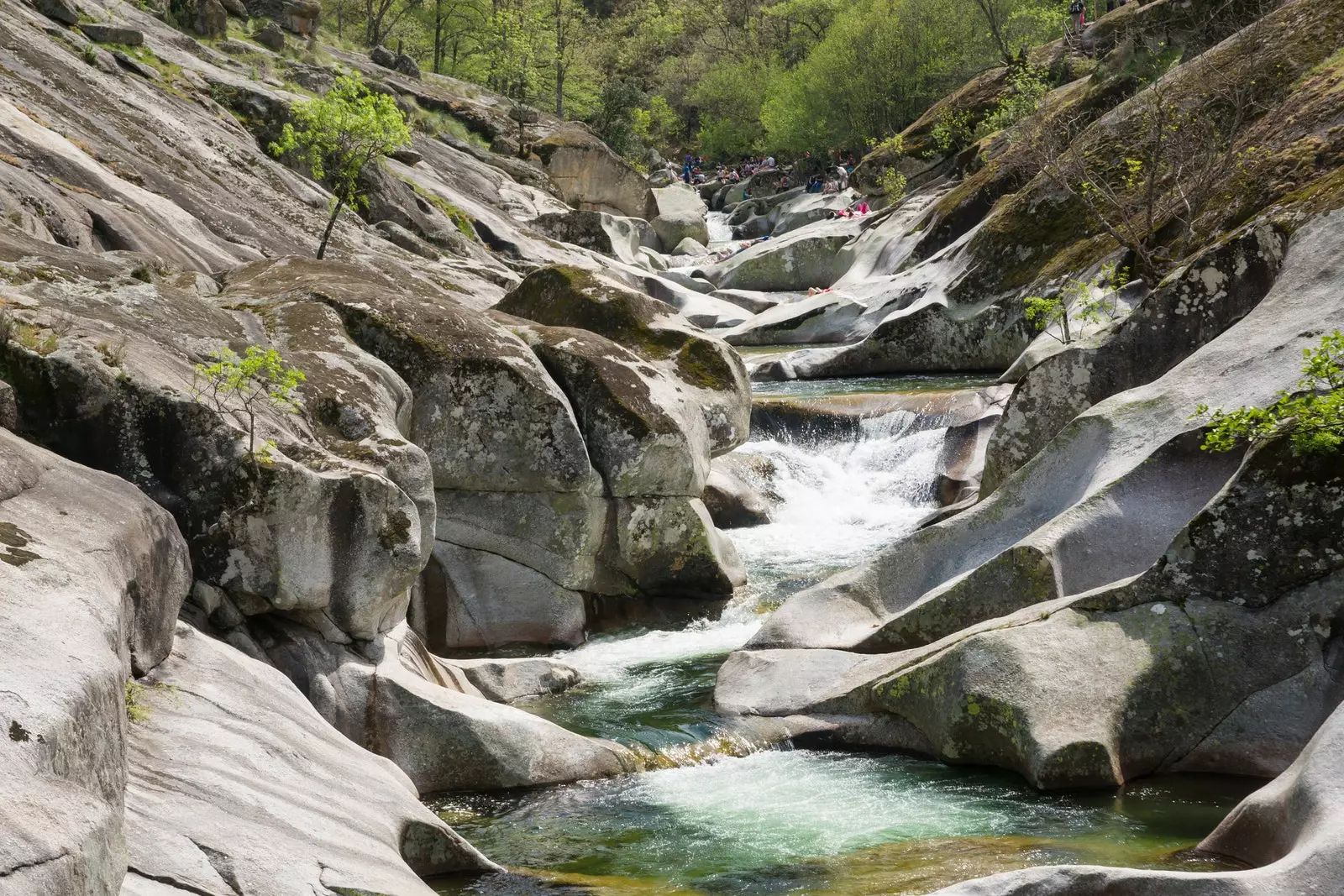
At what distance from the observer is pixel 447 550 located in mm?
14211

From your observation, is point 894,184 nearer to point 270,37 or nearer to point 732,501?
point 270,37

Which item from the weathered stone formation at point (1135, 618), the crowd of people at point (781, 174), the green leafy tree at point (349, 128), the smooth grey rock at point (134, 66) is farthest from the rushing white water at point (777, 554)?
the crowd of people at point (781, 174)

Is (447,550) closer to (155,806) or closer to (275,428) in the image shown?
(275,428)

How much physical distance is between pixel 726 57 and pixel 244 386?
81.3 meters

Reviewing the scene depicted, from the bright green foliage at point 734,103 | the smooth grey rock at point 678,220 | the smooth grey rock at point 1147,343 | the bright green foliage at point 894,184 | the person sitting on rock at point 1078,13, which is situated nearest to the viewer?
the smooth grey rock at point 1147,343

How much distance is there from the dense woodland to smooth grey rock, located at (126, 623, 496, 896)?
132 ft

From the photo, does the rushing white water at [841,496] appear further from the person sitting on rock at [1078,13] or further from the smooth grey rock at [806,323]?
the person sitting on rock at [1078,13]

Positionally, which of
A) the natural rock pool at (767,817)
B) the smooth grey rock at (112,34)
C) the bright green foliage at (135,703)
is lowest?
the natural rock pool at (767,817)

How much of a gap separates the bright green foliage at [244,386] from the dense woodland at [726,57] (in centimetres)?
3766

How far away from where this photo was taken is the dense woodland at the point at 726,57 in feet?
192

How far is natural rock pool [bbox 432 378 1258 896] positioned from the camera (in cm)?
757

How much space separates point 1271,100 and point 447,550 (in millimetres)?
18050

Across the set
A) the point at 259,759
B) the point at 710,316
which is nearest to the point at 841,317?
the point at 710,316

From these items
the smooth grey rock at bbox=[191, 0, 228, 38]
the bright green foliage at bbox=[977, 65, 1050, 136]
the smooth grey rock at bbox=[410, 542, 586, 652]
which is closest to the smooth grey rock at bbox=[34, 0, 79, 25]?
the smooth grey rock at bbox=[191, 0, 228, 38]
